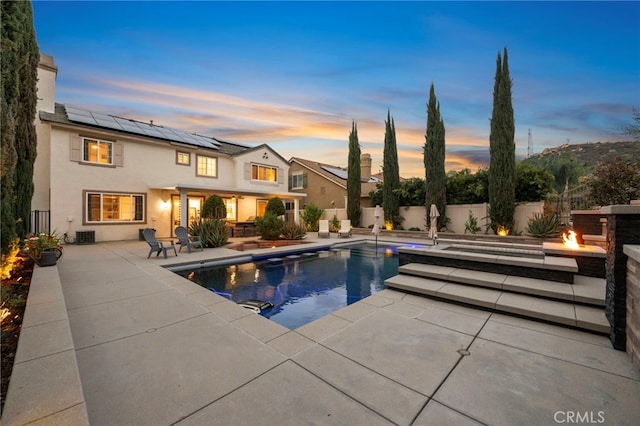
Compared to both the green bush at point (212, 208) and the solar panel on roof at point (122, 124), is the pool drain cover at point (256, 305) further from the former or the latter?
the solar panel on roof at point (122, 124)

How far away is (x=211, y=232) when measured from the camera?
10.9m

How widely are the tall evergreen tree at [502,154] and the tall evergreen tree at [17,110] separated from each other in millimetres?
16646

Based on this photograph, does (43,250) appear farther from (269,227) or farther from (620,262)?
(620,262)

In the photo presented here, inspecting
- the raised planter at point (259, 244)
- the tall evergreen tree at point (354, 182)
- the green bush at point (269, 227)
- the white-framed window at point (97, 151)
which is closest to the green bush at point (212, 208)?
the green bush at point (269, 227)

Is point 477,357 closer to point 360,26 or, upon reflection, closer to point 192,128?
point 360,26

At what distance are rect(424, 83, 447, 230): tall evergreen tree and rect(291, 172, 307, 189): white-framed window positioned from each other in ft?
39.3

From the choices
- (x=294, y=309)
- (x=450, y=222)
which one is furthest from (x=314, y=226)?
(x=294, y=309)

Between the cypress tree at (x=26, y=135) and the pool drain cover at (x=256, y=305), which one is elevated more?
the cypress tree at (x=26, y=135)

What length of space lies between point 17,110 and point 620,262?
11.6m

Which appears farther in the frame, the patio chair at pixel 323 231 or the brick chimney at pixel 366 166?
the brick chimney at pixel 366 166

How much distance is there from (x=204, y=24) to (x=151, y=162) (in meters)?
7.78

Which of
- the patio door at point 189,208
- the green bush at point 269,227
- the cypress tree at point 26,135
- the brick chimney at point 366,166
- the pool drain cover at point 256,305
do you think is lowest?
the pool drain cover at point 256,305

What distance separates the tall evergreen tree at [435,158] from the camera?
15.2 m

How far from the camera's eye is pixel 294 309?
4898 millimetres
